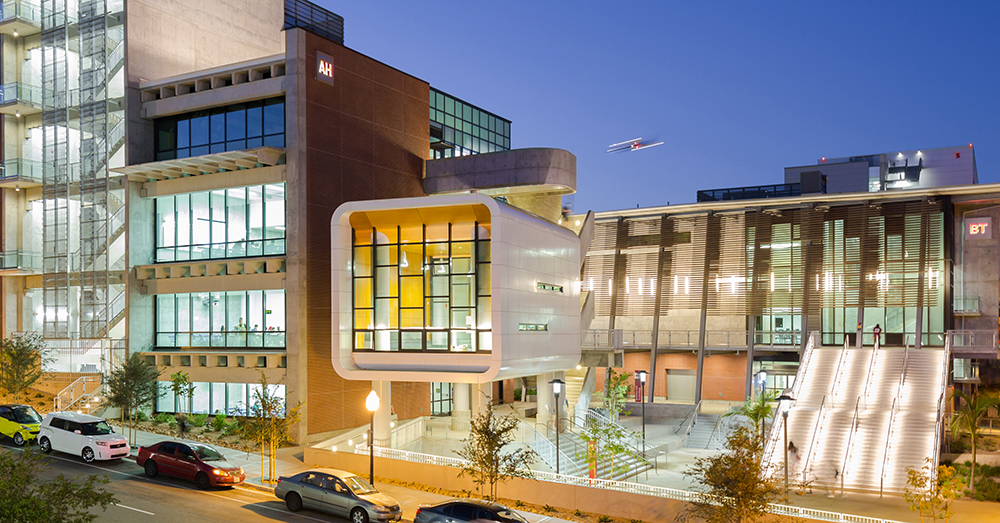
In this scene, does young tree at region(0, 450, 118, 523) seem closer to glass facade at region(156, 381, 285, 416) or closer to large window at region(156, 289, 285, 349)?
large window at region(156, 289, 285, 349)

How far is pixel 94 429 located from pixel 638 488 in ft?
66.8

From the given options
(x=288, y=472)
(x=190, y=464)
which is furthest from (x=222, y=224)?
(x=190, y=464)

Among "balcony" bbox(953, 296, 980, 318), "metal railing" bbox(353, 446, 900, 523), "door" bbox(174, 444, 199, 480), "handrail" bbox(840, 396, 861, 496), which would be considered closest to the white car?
"door" bbox(174, 444, 199, 480)

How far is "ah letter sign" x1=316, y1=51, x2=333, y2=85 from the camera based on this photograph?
4250 cm

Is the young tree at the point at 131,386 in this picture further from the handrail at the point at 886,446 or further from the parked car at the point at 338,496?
the handrail at the point at 886,446

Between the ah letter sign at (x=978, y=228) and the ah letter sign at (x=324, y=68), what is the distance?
34.7 meters

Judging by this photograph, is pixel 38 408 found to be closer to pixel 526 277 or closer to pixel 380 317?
pixel 380 317

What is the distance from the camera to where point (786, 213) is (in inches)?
2018

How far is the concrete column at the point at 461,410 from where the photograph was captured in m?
41.8

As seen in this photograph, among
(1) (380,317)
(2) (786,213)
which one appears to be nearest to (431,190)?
(1) (380,317)

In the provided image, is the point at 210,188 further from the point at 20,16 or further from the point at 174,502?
the point at 174,502

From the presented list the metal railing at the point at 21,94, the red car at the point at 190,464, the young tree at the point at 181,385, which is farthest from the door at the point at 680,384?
the metal railing at the point at 21,94

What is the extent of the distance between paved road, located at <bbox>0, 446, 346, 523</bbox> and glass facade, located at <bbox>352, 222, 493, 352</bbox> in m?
9.12

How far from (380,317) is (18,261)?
27201 millimetres
